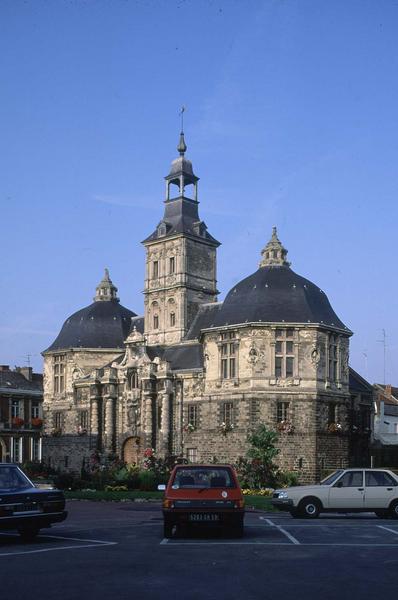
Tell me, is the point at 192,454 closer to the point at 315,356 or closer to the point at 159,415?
the point at 159,415

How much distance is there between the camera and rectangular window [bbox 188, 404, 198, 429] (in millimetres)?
54281

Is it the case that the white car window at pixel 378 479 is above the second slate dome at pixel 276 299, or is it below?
below

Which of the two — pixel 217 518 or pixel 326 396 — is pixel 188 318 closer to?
pixel 326 396

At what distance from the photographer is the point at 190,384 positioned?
55281 millimetres

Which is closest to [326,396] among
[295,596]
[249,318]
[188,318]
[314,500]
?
[249,318]

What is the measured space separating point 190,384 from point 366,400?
12125mm

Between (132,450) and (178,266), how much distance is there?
13974 millimetres

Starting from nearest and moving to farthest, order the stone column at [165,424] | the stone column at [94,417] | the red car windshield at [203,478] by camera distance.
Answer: the red car windshield at [203,478]
the stone column at [165,424]
the stone column at [94,417]

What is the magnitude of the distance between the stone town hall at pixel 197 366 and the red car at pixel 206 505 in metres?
31.7

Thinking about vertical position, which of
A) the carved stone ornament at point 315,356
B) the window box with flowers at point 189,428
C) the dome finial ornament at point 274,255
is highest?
the dome finial ornament at point 274,255

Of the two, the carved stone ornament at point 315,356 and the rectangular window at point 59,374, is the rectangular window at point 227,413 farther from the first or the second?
the rectangular window at point 59,374

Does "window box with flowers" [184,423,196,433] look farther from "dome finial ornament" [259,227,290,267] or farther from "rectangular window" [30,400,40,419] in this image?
"rectangular window" [30,400,40,419]

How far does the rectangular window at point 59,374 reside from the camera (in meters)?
66.8

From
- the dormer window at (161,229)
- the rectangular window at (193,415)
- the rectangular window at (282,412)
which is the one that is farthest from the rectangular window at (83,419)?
the rectangular window at (282,412)
